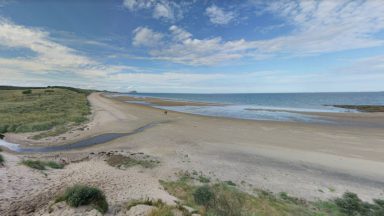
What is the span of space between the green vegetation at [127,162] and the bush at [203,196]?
181 inches

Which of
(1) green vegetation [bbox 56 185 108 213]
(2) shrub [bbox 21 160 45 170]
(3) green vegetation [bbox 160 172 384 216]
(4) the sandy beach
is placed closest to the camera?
(1) green vegetation [bbox 56 185 108 213]

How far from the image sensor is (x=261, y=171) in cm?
1081

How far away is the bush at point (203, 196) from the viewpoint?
7048mm

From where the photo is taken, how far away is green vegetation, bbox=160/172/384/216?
664 centimetres

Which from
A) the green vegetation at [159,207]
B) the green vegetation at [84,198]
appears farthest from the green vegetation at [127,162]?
the green vegetation at [159,207]

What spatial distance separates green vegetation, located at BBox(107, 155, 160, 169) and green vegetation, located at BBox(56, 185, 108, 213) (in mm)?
4607

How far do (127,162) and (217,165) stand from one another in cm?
548

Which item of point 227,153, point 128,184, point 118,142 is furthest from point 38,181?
point 227,153

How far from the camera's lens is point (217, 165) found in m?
11.7

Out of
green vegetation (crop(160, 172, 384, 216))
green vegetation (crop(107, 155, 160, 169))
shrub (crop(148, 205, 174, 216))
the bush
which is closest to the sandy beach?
green vegetation (crop(107, 155, 160, 169))

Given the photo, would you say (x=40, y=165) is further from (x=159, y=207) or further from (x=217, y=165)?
(x=217, y=165)

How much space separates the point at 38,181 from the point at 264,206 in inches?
359

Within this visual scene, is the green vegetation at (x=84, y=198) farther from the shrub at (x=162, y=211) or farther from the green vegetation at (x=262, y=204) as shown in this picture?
the green vegetation at (x=262, y=204)

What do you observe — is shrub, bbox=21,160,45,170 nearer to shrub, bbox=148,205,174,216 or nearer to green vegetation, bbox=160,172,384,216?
green vegetation, bbox=160,172,384,216
